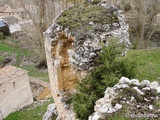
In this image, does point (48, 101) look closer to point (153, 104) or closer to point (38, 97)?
point (38, 97)

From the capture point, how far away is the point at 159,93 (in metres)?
3.92

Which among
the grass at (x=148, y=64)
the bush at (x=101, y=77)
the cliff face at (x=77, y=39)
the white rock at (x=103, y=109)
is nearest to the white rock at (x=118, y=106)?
the white rock at (x=103, y=109)

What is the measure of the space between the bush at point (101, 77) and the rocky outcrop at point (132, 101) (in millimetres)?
596

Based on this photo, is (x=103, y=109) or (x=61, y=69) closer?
(x=103, y=109)

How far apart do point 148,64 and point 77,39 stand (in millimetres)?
5354

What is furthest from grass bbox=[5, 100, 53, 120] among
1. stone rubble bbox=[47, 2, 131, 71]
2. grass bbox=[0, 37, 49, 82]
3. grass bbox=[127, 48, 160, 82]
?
stone rubble bbox=[47, 2, 131, 71]

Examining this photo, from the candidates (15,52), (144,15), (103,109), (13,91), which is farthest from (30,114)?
(15,52)

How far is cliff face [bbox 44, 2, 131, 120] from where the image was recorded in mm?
5184

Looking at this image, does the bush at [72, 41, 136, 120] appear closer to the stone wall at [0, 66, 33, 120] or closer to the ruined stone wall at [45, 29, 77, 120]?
the ruined stone wall at [45, 29, 77, 120]

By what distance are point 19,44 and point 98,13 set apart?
20.9 m

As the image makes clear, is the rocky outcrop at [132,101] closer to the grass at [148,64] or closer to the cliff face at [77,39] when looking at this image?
the cliff face at [77,39]

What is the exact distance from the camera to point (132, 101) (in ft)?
12.3

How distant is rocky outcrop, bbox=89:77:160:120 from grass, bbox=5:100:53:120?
32.1 feet

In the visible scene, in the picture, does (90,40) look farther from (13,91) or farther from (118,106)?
(13,91)
